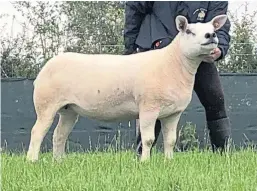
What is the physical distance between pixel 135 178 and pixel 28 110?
15.2 ft

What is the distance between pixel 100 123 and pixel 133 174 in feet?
13.9

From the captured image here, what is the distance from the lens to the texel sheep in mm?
4859

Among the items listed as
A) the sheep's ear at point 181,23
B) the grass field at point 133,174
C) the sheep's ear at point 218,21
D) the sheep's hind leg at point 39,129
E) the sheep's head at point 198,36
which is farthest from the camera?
the sheep's hind leg at point 39,129

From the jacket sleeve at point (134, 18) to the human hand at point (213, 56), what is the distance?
73 centimetres

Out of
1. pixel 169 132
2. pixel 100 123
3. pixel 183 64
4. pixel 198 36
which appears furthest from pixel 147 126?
pixel 100 123

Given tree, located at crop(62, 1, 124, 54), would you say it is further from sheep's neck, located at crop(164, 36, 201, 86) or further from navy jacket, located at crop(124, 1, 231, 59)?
sheep's neck, located at crop(164, 36, 201, 86)

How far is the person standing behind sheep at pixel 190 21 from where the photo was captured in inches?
216

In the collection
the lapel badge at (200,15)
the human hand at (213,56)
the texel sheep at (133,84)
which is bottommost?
the texel sheep at (133,84)

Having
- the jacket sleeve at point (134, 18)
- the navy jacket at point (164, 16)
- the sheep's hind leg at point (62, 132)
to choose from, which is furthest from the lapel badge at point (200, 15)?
the sheep's hind leg at point (62, 132)

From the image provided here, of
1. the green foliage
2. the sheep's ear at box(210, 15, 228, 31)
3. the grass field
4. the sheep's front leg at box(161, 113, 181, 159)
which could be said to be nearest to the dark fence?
the green foliage

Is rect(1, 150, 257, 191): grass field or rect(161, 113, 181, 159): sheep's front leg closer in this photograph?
rect(1, 150, 257, 191): grass field

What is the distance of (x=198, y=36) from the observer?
484cm

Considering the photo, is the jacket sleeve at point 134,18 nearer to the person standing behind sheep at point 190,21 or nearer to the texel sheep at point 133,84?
the person standing behind sheep at point 190,21

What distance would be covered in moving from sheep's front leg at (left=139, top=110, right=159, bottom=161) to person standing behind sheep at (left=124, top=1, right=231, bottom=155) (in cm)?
68
